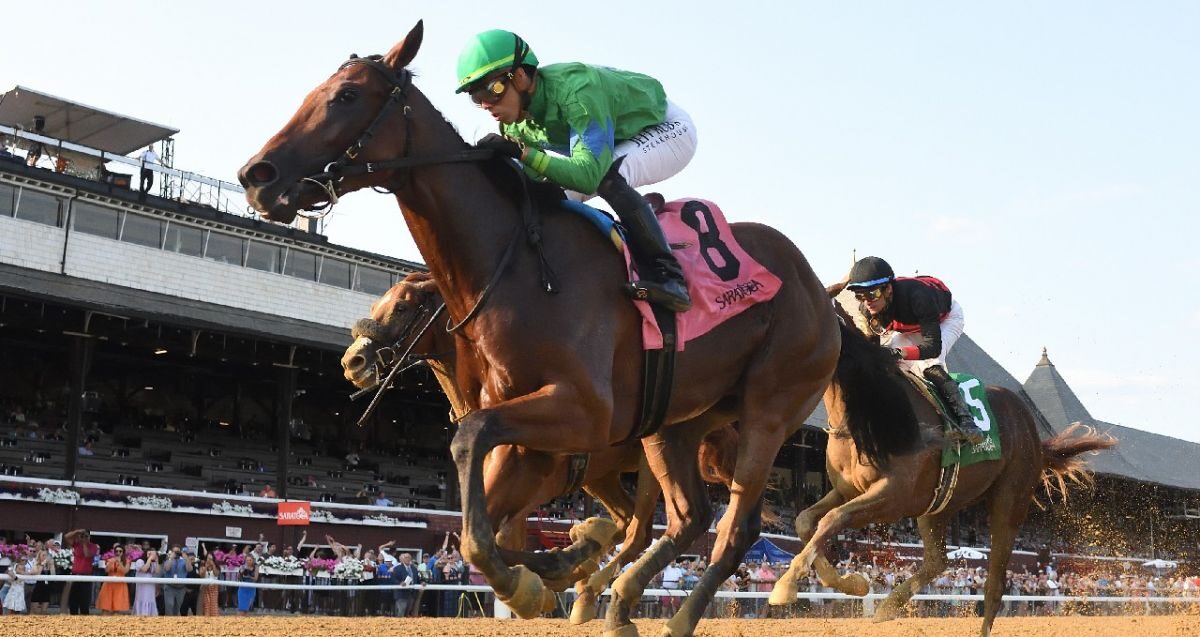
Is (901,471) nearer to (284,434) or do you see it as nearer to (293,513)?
(293,513)

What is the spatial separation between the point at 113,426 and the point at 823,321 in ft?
66.9

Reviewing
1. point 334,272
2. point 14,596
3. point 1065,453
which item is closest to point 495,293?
point 1065,453

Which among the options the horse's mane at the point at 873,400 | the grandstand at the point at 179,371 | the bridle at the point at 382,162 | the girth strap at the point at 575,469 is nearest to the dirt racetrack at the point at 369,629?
the horse's mane at the point at 873,400

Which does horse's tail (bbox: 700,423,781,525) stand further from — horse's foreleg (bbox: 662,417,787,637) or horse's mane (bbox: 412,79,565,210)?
horse's mane (bbox: 412,79,565,210)

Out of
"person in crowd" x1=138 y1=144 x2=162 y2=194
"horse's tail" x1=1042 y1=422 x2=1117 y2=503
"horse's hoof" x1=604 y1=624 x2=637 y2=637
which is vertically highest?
"person in crowd" x1=138 y1=144 x2=162 y2=194

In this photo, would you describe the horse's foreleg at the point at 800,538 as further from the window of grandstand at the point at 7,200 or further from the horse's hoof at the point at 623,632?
the window of grandstand at the point at 7,200

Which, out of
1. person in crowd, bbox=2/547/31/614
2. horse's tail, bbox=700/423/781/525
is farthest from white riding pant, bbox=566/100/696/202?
person in crowd, bbox=2/547/31/614

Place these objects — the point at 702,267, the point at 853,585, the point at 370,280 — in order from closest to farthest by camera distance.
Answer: the point at 702,267
the point at 853,585
the point at 370,280

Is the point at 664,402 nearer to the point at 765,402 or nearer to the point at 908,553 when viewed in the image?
the point at 765,402

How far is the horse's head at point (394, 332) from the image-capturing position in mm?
→ 8273

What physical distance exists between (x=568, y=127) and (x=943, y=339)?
488 cm

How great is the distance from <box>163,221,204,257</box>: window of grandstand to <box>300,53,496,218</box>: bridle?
23.9m

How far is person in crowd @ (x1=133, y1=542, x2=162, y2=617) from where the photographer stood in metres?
13.5

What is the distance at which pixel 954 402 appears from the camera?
8.67 m
